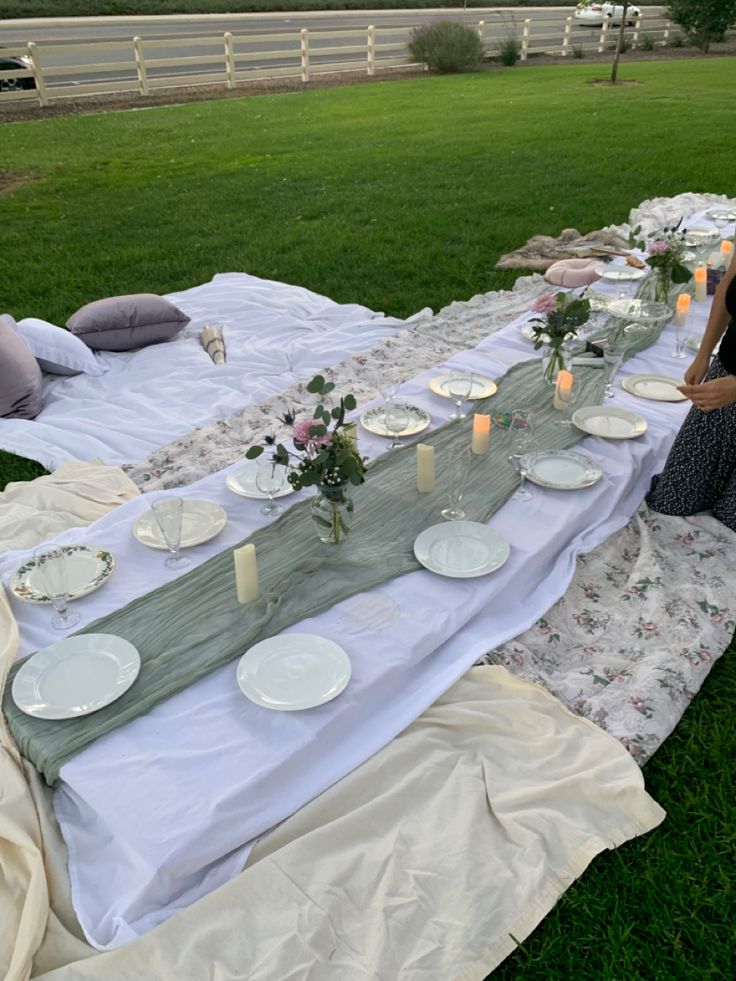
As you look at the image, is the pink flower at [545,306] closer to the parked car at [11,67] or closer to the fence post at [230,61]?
the parked car at [11,67]

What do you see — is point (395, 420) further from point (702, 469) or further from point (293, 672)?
point (293, 672)

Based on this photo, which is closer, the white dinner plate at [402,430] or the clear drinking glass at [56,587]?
the clear drinking glass at [56,587]

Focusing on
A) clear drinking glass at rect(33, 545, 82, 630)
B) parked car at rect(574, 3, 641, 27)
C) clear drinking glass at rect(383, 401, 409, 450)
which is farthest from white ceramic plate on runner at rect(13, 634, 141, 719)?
parked car at rect(574, 3, 641, 27)

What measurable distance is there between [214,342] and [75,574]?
9.21ft

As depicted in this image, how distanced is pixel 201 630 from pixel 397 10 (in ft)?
116

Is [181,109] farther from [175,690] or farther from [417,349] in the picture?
[175,690]

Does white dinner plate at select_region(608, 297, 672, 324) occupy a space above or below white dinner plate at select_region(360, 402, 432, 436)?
above

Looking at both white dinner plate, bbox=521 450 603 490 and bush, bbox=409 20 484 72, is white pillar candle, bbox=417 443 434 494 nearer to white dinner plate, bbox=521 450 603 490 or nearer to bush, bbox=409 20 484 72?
white dinner plate, bbox=521 450 603 490

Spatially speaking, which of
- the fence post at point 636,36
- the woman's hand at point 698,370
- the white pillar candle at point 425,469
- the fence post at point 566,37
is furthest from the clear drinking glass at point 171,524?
the fence post at point 636,36

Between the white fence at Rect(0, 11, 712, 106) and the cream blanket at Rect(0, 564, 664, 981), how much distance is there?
15.6 m

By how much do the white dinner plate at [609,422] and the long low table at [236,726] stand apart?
430 millimetres

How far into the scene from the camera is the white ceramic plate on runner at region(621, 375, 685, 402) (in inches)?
141

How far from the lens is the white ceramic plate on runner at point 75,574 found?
2.37 m

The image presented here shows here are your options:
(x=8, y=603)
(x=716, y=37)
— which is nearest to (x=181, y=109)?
(x=8, y=603)
